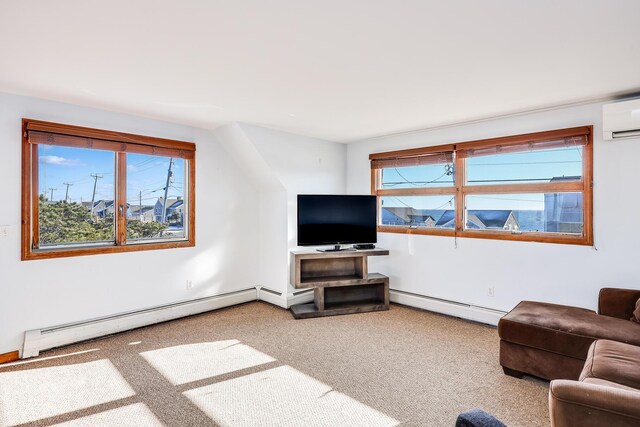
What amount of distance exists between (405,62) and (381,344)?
250 cm

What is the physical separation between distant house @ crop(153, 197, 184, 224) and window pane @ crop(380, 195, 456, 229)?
9.05 feet

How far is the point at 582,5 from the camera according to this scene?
1650 mm

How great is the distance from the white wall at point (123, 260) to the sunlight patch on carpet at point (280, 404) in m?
1.72

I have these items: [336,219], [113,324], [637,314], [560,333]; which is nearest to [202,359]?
[113,324]

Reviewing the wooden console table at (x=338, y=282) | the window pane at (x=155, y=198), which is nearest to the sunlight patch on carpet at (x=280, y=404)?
the wooden console table at (x=338, y=282)

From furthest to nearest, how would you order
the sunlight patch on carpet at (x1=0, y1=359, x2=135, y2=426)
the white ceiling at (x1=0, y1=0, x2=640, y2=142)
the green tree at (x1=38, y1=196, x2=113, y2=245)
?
the green tree at (x1=38, y1=196, x2=113, y2=245) < the sunlight patch on carpet at (x1=0, y1=359, x2=135, y2=426) < the white ceiling at (x1=0, y1=0, x2=640, y2=142)

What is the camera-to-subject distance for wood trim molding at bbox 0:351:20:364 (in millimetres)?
2875

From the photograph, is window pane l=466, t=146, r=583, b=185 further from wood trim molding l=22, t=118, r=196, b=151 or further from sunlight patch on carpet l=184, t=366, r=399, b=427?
wood trim molding l=22, t=118, r=196, b=151

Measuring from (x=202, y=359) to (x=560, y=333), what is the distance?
2.83 m

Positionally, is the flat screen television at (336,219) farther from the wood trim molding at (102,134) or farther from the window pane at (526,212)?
the wood trim molding at (102,134)

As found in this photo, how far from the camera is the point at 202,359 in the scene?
2.93 metres

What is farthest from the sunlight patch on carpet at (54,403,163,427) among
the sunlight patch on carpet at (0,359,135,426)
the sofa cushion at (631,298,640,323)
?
the sofa cushion at (631,298,640,323)

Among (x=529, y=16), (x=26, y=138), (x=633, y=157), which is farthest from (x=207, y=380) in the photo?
(x=633, y=157)

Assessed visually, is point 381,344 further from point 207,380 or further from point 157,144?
point 157,144
